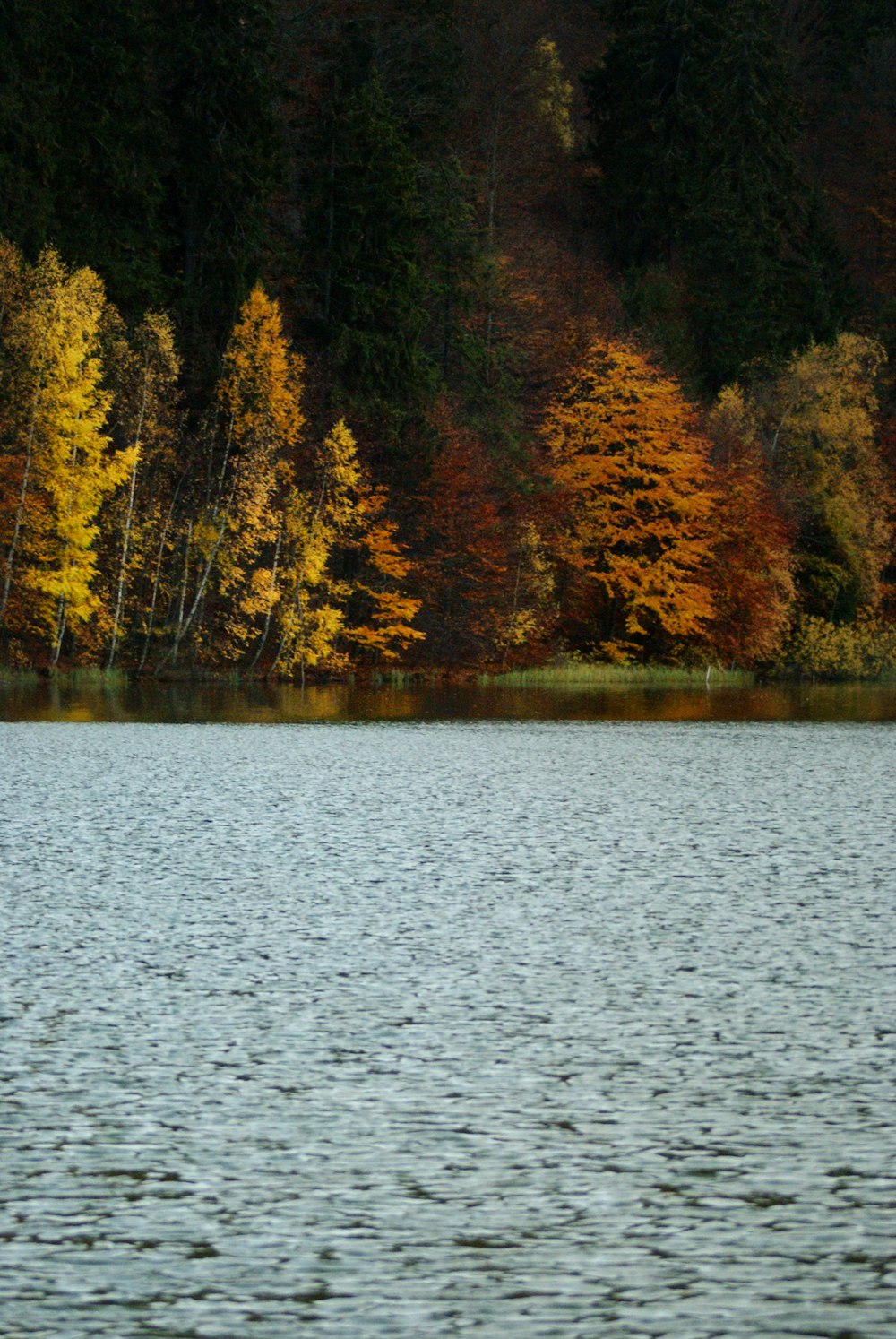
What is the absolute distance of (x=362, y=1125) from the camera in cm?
561

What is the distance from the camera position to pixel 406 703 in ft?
136

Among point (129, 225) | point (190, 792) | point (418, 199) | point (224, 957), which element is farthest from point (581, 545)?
point (224, 957)

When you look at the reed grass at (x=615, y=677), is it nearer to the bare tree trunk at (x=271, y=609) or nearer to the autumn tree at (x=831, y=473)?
the autumn tree at (x=831, y=473)

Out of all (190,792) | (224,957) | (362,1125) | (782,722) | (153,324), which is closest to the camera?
(362,1125)

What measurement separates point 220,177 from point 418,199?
811 centimetres

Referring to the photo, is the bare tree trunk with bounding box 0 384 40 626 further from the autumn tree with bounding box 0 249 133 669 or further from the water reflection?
the water reflection

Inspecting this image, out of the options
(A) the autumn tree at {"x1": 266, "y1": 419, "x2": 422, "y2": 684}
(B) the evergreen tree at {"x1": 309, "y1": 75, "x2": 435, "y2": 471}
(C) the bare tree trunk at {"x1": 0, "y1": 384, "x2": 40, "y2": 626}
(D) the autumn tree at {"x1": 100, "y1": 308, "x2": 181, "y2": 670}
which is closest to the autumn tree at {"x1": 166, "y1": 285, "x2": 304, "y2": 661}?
(A) the autumn tree at {"x1": 266, "y1": 419, "x2": 422, "y2": 684}

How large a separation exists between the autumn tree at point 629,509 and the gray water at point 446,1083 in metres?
47.4

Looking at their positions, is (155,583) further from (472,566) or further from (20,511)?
(472,566)

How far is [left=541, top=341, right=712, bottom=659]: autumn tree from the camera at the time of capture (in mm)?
60812

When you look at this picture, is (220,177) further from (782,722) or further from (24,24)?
Result: (782,722)

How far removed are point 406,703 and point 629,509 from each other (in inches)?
872

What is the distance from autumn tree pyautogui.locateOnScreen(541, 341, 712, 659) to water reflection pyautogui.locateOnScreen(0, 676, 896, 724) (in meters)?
7.16

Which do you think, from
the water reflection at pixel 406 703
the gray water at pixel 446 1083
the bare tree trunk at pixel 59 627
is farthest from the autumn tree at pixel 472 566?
the gray water at pixel 446 1083
